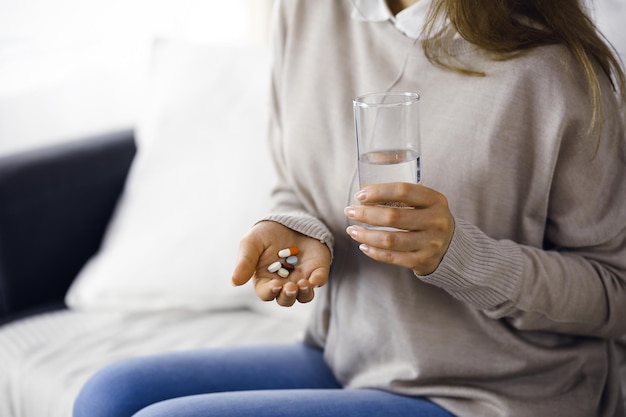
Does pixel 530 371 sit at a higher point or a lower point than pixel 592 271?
lower

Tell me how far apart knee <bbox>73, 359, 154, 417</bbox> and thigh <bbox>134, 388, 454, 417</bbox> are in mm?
74

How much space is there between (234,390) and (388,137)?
485mm

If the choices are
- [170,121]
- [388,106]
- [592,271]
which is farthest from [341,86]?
[170,121]

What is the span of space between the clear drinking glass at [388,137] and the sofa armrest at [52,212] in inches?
40.4

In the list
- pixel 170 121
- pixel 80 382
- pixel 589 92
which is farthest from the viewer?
pixel 170 121

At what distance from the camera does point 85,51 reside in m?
2.27

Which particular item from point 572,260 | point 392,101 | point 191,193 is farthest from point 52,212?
point 572,260

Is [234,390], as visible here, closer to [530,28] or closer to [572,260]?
[572,260]

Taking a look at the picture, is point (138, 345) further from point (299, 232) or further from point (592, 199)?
point (592, 199)

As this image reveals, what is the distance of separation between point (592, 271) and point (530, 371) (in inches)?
6.4

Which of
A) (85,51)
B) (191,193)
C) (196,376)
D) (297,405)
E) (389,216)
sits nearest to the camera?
(389,216)

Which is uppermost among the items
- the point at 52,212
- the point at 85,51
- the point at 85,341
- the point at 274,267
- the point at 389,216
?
the point at 85,51

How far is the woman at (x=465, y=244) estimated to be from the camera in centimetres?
92

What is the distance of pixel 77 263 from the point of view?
173cm
